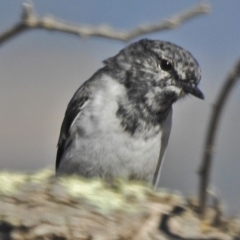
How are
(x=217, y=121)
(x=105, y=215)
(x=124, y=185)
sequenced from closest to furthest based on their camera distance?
(x=217, y=121), (x=105, y=215), (x=124, y=185)

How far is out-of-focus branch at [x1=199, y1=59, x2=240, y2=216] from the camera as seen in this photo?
6.22ft

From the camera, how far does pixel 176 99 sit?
4.19m

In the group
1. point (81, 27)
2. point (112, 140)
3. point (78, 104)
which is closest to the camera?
point (81, 27)

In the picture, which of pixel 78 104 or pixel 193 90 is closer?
pixel 193 90

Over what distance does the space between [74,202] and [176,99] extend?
1626 mm

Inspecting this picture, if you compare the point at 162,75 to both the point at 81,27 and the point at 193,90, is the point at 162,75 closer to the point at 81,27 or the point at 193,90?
the point at 193,90

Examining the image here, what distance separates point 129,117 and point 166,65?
1.50ft

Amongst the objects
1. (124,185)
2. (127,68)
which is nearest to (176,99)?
(127,68)

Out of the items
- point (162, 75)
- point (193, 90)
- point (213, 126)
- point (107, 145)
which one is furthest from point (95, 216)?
point (162, 75)

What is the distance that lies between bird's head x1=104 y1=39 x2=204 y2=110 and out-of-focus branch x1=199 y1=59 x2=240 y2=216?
6.43 feet

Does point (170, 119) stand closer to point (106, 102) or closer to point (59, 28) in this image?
point (106, 102)

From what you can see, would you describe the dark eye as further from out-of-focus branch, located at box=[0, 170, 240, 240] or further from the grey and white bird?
out-of-focus branch, located at box=[0, 170, 240, 240]

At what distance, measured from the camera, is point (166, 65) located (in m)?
4.23

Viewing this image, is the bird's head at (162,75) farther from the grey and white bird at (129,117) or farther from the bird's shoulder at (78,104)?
the bird's shoulder at (78,104)
